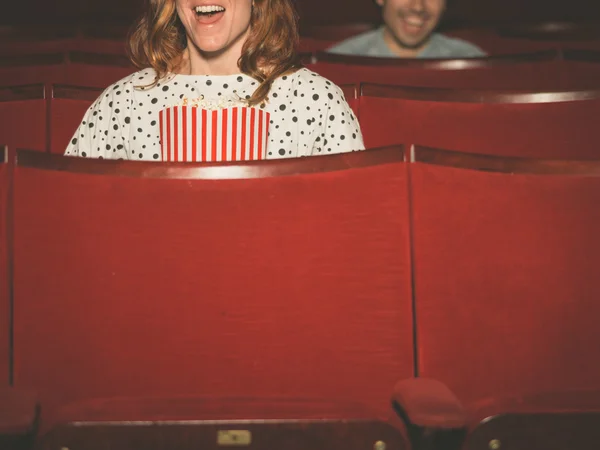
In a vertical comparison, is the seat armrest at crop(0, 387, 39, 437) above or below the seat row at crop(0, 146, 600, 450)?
below

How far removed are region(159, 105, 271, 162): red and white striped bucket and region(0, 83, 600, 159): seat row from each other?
0.08 meters

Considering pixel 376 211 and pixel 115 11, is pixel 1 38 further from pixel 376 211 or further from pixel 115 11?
pixel 376 211

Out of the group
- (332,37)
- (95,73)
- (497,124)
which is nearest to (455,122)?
(497,124)

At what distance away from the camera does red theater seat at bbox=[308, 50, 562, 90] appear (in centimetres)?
51

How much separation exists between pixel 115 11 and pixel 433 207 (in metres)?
0.76

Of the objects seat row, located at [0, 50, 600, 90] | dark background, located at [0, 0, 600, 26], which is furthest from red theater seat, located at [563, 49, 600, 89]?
dark background, located at [0, 0, 600, 26]

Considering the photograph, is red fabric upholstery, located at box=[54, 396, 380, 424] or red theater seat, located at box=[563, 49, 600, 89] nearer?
red fabric upholstery, located at box=[54, 396, 380, 424]

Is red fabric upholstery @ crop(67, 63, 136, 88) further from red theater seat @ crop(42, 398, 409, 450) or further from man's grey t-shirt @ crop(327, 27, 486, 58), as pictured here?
red theater seat @ crop(42, 398, 409, 450)

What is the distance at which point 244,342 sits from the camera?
0.25 meters

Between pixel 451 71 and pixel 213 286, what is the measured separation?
0.31 m

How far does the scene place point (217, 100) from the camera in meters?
0.36

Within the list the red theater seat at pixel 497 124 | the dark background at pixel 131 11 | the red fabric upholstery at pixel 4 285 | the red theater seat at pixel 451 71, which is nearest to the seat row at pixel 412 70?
the red theater seat at pixel 451 71

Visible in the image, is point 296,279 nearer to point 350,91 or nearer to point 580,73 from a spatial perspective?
point 350,91

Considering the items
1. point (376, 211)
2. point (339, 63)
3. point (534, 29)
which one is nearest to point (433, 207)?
point (376, 211)
